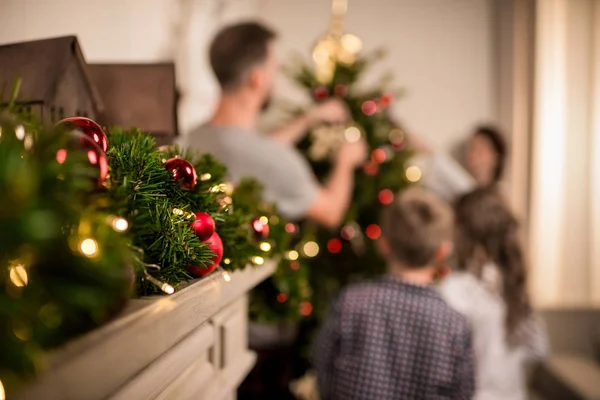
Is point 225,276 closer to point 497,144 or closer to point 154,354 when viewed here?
point 154,354

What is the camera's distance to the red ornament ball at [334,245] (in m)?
2.31

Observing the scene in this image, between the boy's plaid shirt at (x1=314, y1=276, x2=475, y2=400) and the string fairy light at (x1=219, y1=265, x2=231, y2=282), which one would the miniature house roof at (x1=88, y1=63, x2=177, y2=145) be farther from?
the boy's plaid shirt at (x1=314, y1=276, x2=475, y2=400)

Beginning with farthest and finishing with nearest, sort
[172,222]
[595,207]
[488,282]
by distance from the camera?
1. [595,207]
2. [488,282]
3. [172,222]

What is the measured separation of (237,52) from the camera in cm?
160

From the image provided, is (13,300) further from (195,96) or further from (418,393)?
(195,96)

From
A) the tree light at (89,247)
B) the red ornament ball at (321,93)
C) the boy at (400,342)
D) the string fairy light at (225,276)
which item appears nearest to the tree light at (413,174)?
the red ornament ball at (321,93)

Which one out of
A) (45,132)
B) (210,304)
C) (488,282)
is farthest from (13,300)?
(488,282)

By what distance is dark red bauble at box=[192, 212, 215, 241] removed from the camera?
2.00 ft

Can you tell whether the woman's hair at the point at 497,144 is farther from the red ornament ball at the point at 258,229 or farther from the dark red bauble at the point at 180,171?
the dark red bauble at the point at 180,171

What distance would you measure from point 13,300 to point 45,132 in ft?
0.51

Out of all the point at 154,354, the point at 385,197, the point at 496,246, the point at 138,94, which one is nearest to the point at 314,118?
the point at 385,197

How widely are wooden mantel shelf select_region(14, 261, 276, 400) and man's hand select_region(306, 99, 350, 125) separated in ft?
4.42

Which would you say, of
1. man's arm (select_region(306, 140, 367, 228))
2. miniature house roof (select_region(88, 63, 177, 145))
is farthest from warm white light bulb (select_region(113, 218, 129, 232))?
man's arm (select_region(306, 140, 367, 228))

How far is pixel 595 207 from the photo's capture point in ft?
9.82
